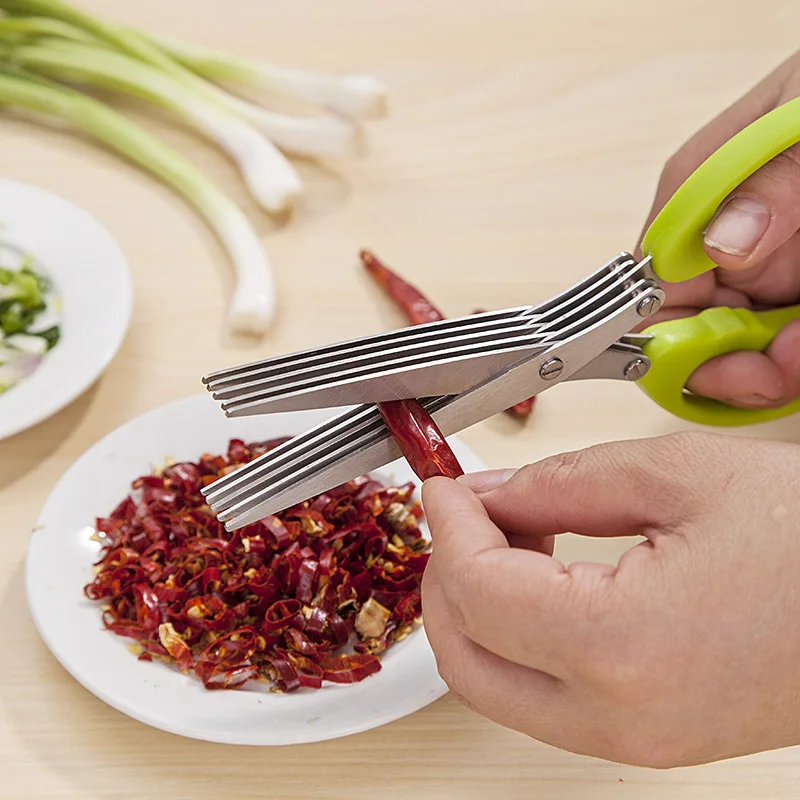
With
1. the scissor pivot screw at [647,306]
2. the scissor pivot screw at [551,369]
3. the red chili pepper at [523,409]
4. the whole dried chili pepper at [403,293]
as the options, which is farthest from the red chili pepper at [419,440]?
the whole dried chili pepper at [403,293]

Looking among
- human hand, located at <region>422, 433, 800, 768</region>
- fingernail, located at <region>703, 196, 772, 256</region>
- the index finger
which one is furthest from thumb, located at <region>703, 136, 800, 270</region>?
the index finger

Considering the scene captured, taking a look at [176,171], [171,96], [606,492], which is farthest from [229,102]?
[606,492]

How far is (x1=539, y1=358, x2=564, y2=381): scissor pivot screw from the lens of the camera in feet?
3.48

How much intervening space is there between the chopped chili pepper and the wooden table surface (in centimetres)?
10

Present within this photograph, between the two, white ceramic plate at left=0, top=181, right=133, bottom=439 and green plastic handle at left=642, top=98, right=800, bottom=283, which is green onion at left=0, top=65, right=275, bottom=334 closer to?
white ceramic plate at left=0, top=181, right=133, bottom=439

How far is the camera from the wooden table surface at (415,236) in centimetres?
112

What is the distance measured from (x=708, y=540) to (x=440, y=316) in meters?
0.90

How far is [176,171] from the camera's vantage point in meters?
1.88

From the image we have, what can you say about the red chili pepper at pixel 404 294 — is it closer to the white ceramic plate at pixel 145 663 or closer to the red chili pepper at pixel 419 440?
the white ceramic plate at pixel 145 663

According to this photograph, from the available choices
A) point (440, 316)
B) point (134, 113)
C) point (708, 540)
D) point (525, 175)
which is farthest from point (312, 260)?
point (708, 540)

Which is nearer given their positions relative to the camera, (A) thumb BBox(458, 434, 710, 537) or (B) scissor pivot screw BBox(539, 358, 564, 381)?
(A) thumb BBox(458, 434, 710, 537)

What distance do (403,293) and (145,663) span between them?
0.76m

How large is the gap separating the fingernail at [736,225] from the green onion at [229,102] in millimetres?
1021

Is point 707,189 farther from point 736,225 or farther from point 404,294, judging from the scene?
point 404,294
